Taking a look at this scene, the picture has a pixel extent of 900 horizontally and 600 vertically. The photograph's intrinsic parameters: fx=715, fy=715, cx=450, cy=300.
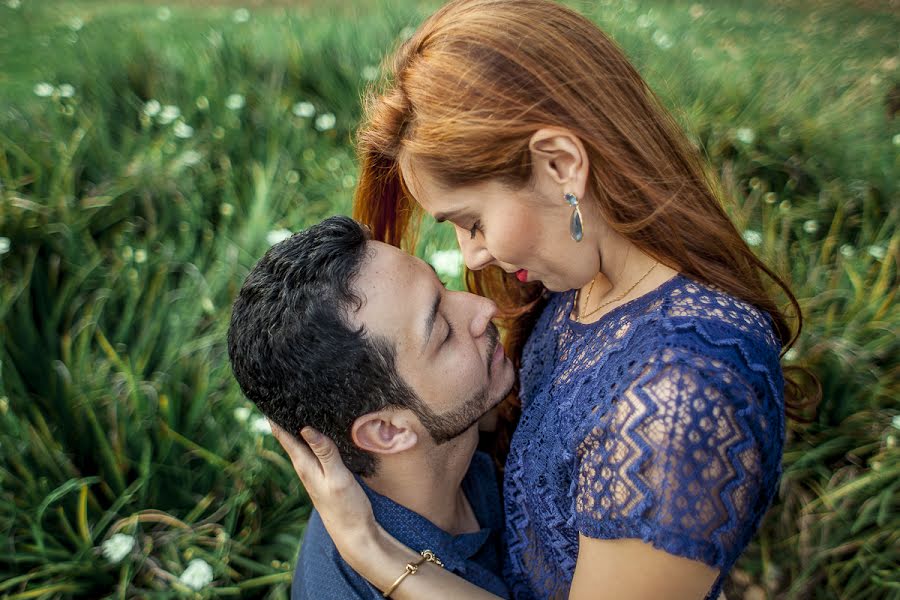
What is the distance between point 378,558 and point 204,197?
8.95 ft

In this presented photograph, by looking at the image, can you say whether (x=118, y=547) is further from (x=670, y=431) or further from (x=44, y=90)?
(x=44, y=90)

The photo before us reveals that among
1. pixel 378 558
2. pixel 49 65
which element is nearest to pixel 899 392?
pixel 378 558

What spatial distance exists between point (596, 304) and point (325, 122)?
2864 mm

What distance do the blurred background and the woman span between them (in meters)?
0.97

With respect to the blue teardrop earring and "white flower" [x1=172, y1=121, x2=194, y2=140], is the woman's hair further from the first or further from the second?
"white flower" [x1=172, y1=121, x2=194, y2=140]

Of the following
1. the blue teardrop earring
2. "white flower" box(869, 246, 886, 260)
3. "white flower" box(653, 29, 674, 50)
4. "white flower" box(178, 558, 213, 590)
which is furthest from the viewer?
"white flower" box(653, 29, 674, 50)

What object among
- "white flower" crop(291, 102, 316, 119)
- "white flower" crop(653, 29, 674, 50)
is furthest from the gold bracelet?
"white flower" crop(653, 29, 674, 50)

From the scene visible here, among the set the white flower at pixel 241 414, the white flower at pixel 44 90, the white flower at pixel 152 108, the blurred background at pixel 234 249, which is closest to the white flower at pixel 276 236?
the blurred background at pixel 234 249

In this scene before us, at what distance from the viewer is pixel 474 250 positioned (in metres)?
1.73

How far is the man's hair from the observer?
1.67 metres

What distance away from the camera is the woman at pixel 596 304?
126 cm

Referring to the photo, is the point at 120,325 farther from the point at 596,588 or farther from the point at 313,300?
the point at 596,588

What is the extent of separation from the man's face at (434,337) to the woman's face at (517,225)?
16 cm

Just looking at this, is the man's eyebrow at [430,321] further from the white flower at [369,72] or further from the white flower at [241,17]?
the white flower at [241,17]
